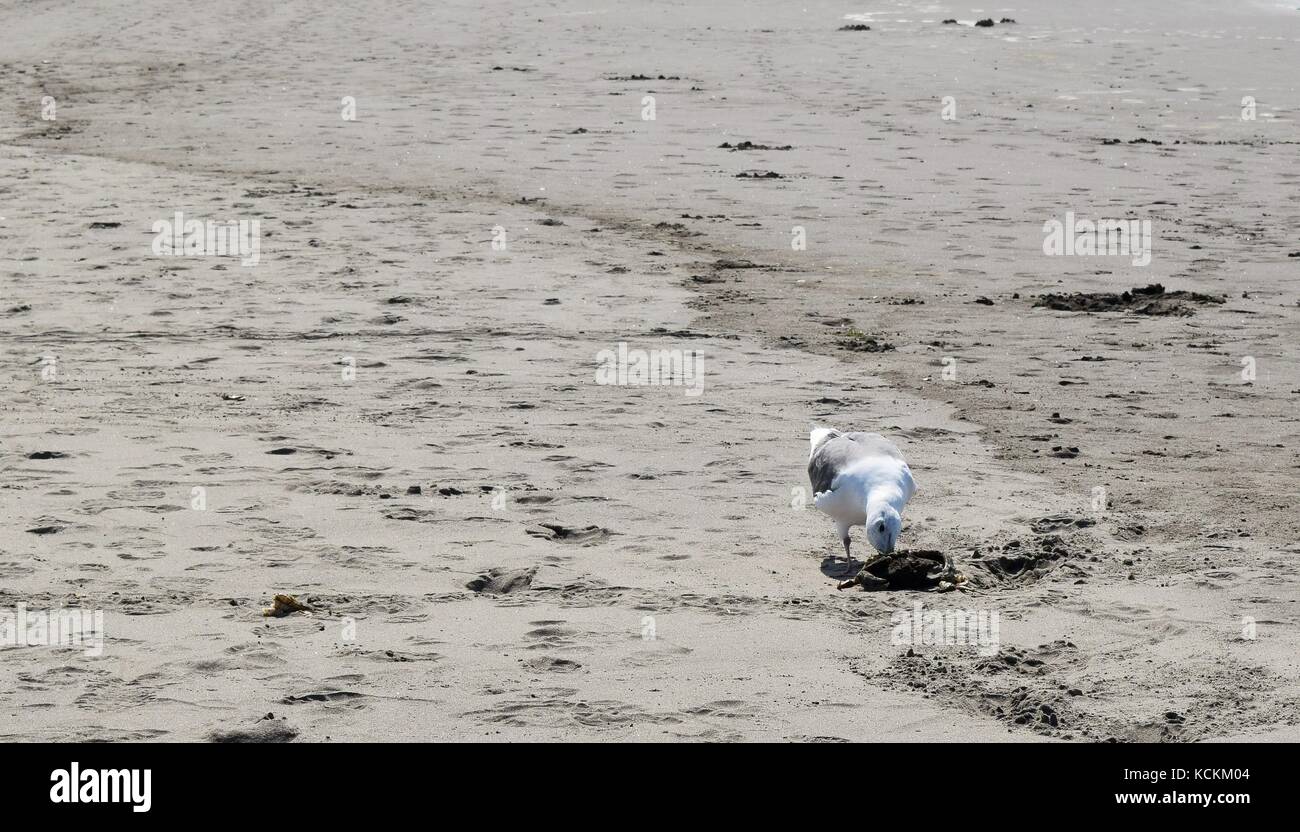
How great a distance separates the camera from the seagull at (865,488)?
18.6 ft

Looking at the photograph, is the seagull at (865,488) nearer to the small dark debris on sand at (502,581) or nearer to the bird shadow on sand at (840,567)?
the bird shadow on sand at (840,567)

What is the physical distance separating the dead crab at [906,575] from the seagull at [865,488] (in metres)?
0.08

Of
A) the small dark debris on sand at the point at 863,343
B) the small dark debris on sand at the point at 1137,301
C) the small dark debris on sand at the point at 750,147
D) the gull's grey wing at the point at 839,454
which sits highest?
the small dark debris on sand at the point at 750,147

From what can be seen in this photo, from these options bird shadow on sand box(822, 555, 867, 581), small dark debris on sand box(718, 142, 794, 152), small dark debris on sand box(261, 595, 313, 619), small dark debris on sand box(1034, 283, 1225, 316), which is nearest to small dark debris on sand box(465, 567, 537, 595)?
small dark debris on sand box(261, 595, 313, 619)

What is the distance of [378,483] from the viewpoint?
266 inches

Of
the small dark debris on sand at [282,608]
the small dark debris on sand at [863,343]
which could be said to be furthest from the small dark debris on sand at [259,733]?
the small dark debris on sand at [863,343]

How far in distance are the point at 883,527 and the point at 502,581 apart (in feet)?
4.25

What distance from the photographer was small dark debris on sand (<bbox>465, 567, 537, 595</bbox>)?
18.5 ft

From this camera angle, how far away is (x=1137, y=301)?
9.91 meters

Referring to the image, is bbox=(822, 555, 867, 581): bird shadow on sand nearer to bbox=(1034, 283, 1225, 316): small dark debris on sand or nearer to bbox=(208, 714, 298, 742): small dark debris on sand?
bbox=(208, 714, 298, 742): small dark debris on sand

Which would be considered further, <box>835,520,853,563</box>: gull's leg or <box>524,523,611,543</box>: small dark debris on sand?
<box>524,523,611,543</box>: small dark debris on sand

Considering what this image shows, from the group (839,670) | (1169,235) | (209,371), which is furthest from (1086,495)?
(1169,235)

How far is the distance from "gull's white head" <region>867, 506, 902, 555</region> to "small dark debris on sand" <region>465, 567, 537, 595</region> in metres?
1.16

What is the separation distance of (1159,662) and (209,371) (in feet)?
16.8
